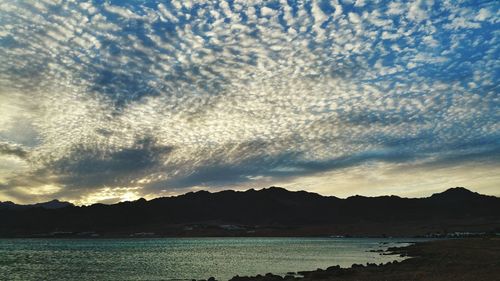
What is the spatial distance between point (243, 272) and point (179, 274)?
37.1 ft

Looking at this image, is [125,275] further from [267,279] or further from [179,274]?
[267,279]

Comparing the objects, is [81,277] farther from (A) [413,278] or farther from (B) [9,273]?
(A) [413,278]

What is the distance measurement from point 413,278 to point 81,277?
5386cm

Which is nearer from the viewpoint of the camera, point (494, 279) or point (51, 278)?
point (494, 279)

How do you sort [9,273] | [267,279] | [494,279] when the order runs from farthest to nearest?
1. [9,273]
2. [267,279]
3. [494,279]

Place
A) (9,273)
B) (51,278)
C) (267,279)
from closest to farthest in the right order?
(267,279) < (51,278) < (9,273)

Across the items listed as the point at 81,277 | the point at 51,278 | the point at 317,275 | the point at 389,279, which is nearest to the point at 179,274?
the point at 81,277

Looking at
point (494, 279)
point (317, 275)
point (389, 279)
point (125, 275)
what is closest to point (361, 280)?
point (389, 279)

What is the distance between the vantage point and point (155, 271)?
260 ft

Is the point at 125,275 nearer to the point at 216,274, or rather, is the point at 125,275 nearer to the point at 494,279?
the point at 216,274

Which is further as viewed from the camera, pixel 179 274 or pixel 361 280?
pixel 179 274

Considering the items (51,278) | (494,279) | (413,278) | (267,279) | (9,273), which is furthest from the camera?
(9,273)

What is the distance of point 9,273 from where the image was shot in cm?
7719

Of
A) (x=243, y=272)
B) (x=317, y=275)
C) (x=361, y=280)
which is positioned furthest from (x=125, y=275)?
(x=361, y=280)
